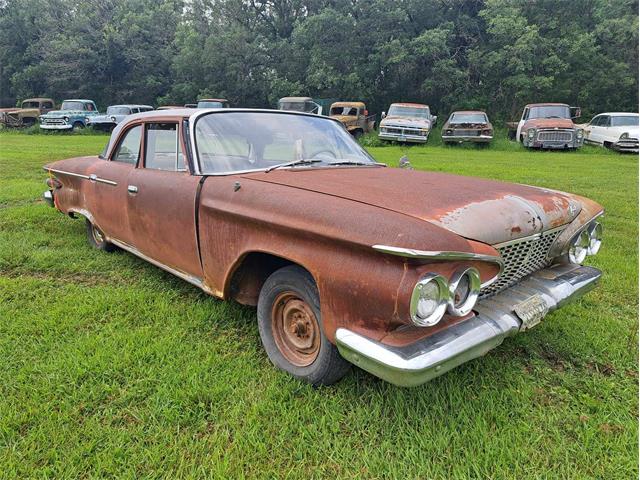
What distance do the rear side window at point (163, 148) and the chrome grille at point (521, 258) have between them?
82.7 inches

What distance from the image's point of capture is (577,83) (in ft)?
78.1

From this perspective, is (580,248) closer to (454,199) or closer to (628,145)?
(454,199)

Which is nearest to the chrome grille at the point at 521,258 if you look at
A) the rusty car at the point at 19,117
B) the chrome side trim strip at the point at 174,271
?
the chrome side trim strip at the point at 174,271

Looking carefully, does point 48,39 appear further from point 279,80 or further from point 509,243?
point 509,243

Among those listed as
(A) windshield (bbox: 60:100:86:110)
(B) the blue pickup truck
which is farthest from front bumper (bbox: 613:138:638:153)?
(A) windshield (bbox: 60:100:86:110)

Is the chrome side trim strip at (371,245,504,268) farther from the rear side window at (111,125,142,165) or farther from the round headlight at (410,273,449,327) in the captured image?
the rear side window at (111,125,142,165)

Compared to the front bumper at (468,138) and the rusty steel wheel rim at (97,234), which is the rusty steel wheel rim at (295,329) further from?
the front bumper at (468,138)

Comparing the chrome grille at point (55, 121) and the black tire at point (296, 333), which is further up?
the chrome grille at point (55, 121)

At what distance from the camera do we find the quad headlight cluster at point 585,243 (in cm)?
266

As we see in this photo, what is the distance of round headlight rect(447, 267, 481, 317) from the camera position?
182cm

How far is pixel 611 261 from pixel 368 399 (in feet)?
11.0

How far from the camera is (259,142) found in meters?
2.99

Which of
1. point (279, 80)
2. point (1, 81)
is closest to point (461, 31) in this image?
point (279, 80)

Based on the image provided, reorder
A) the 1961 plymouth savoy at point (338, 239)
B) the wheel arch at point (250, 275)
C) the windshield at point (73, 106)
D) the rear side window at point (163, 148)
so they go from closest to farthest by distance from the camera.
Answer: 1. the 1961 plymouth savoy at point (338, 239)
2. the wheel arch at point (250, 275)
3. the rear side window at point (163, 148)
4. the windshield at point (73, 106)
